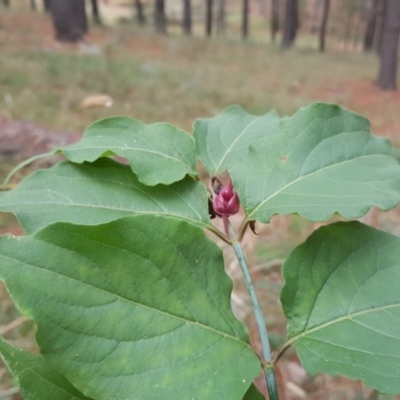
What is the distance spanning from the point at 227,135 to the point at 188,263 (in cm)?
33

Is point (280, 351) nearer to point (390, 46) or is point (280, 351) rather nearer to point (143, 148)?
point (143, 148)

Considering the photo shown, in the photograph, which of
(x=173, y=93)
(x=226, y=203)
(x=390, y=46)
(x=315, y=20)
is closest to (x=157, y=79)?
(x=173, y=93)

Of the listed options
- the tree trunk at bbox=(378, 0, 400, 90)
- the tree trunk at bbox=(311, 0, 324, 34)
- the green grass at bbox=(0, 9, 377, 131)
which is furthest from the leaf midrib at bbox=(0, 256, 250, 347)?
the tree trunk at bbox=(311, 0, 324, 34)

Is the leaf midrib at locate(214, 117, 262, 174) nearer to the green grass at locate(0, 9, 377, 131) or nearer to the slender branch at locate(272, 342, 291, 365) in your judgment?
the slender branch at locate(272, 342, 291, 365)

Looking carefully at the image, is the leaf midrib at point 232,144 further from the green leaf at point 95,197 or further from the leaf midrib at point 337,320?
the leaf midrib at point 337,320

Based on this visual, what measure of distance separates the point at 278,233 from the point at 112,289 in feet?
7.88

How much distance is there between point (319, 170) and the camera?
66cm

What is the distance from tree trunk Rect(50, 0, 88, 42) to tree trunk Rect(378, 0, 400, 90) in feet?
17.5

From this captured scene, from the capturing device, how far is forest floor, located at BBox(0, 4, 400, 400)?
187cm

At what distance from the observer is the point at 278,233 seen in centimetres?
280

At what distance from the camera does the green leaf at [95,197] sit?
0.58 metres

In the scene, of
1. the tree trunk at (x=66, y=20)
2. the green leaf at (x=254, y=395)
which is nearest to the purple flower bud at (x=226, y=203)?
the green leaf at (x=254, y=395)

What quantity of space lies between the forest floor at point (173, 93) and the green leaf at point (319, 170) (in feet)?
2.20

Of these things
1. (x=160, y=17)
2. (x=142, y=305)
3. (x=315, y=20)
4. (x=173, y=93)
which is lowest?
(x=315, y=20)
